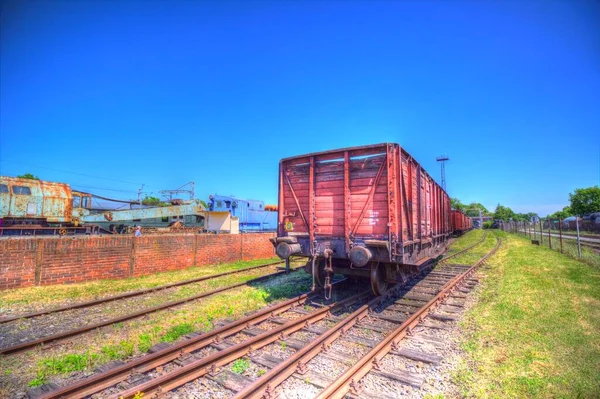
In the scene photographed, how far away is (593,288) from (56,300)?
1432 centimetres

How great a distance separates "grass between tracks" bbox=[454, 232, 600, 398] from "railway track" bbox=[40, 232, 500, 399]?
0.71 m

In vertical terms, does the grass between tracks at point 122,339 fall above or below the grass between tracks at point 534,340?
below

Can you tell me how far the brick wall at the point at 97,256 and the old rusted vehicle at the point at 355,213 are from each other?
6.15 meters

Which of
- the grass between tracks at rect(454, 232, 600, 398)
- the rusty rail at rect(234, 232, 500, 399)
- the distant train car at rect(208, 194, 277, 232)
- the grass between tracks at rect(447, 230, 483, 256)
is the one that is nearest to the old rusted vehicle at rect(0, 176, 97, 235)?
the distant train car at rect(208, 194, 277, 232)

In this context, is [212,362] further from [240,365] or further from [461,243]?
[461,243]

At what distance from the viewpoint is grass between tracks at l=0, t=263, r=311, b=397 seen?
4.12 meters

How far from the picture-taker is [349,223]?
686 centimetres

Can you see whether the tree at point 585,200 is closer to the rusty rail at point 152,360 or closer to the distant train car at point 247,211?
the distant train car at point 247,211

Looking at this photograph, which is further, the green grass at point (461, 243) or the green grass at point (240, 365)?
the green grass at point (461, 243)

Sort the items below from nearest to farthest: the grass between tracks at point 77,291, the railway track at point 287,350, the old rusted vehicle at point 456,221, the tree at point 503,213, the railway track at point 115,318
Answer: the railway track at point 287,350 → the railway track at point 115,318 → the grass between tracks at point 77,291 → the old rusted vehicle at point 456,221 → the tree at point 503,213

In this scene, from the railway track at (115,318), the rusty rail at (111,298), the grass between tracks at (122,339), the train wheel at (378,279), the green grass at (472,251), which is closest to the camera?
the grass between tracks at (122,339)

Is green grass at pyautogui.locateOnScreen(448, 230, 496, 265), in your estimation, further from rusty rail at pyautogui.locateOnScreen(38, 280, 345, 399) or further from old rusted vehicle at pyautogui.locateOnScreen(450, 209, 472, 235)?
rusty rail at pyautogui.locateOnScreen(38, 280, 345, 399)

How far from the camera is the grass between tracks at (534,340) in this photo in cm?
368

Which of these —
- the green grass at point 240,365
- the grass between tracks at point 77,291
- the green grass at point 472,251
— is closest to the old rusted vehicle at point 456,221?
the green grass at point 472,251
